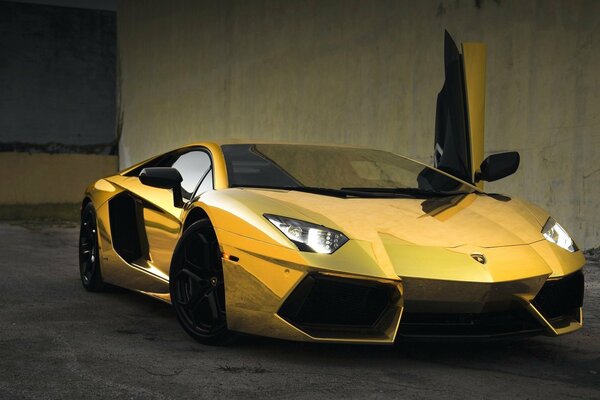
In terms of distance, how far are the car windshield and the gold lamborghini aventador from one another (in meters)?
0.01

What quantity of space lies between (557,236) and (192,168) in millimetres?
2110

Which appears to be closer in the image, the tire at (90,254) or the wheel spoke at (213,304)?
the wheel spoke at (213,304)

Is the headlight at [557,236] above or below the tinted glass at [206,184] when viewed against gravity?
below

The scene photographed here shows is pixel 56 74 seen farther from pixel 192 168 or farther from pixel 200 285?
pixel 200 285

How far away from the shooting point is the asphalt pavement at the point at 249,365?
144 inches

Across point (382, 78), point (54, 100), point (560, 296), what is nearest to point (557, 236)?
point (560, 296)

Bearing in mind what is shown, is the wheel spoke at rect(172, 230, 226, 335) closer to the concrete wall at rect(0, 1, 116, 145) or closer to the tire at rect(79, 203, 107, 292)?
the tire at rect(79, 203, 107, 292)

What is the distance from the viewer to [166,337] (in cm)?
482

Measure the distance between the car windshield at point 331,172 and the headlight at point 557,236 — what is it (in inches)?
24.8

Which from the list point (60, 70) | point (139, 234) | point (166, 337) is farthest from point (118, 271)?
point (60, 70)

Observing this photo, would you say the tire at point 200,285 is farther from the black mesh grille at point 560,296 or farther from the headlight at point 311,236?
the black mesh grille at point 560,296

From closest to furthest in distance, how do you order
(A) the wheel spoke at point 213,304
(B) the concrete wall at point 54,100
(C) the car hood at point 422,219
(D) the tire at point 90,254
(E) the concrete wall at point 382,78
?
(C) the car hood at point 422,219, (A) the wheel spoke at point 213,304, (D) the tire at point 90,254, (E) the concrete wall at point 382,78, (B) the concrete wall at point 54,100

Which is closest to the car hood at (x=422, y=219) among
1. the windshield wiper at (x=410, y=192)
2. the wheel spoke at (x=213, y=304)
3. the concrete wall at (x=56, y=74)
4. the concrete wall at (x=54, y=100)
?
the windshield wiper at (x=410, y=192)

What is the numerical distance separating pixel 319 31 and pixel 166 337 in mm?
9460
